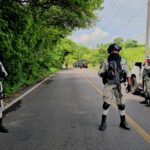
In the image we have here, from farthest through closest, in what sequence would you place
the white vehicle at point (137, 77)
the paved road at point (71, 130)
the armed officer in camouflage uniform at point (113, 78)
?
the white vehicle at point (137, 77)
the armed officer in camouflage uniform at point (113, 78)
the paved road at point (71, 130)

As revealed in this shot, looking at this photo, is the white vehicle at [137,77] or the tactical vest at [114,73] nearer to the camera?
the tactical vest at [114,73]

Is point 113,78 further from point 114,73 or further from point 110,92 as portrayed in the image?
point 110,92

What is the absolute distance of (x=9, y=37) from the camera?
1516 centimetres

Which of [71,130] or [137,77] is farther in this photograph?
[137,77]

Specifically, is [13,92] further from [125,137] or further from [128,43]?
[128,43]

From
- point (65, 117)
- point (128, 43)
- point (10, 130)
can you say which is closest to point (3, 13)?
point (65, 117)

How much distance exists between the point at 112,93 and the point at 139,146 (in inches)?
77.0

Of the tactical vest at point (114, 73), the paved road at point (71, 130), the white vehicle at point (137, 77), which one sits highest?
the tactical vest at point (114, 73)

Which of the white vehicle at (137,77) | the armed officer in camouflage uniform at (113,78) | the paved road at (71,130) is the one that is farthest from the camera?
the white vehicle at (137,77)

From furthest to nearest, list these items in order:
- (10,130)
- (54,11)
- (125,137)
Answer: (54,11) → (10,130) → (125,137)

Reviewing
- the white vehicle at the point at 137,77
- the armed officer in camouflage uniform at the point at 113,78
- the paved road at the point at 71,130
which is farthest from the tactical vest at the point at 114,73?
the white vehicle at the point at 137,77

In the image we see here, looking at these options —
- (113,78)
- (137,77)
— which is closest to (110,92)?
(113,78)

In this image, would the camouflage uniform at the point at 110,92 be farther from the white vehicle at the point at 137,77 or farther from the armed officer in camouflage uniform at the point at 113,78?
the white vehicle at the point at 137,77

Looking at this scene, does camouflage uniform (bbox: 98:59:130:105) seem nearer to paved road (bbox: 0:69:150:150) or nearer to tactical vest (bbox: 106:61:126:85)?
tactical vest (bbox: 106:61:126:85)
